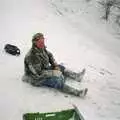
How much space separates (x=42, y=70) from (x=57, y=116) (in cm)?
202

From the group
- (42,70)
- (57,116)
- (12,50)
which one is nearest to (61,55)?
(12,50)

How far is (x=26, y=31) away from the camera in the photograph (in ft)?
31.3

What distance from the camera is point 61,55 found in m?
8.42

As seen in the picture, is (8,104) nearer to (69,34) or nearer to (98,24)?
(69,34)

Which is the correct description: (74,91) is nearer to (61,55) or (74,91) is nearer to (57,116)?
(57,116)

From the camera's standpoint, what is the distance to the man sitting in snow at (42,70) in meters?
6.38

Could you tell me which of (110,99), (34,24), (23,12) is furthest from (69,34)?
(110,99)

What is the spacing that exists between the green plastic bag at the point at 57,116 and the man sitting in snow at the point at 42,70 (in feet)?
5.22

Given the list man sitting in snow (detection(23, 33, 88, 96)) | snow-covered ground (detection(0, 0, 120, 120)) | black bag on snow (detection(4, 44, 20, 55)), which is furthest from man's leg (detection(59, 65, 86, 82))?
black bag on snow (detection(4, 44, 20, 55))

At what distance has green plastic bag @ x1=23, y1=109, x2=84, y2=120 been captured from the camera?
Answer: 449 cm

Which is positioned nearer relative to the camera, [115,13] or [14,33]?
[14,33]

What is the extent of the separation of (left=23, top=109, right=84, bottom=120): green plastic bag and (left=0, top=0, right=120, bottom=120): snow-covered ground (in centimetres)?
94

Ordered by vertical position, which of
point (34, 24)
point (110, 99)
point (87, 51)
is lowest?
point (110, 99)

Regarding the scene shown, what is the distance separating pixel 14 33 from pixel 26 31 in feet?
1.23
